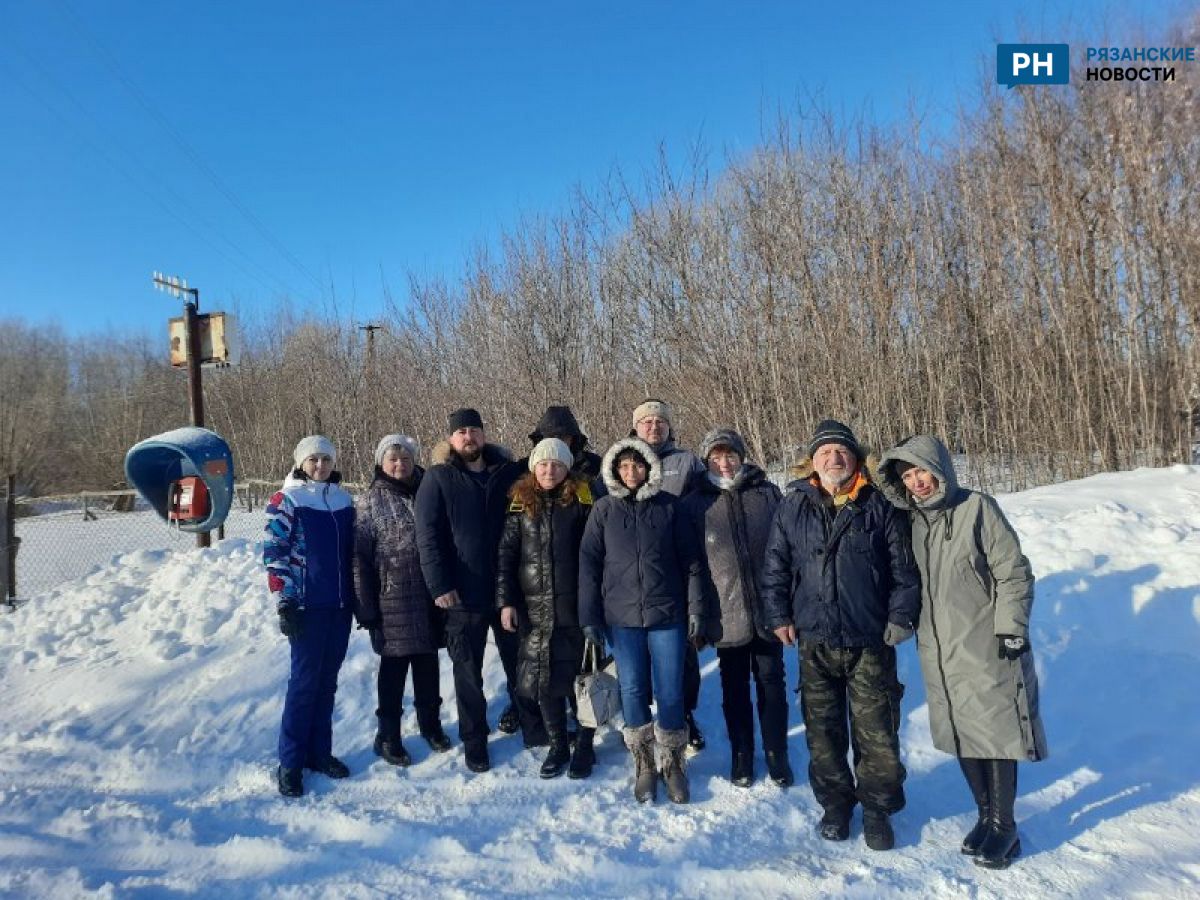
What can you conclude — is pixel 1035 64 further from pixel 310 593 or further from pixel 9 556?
pixel 9 556

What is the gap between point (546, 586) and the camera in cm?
360

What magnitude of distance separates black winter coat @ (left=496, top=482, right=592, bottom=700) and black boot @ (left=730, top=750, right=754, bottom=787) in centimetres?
91

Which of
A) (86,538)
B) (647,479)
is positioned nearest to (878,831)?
(647,479)

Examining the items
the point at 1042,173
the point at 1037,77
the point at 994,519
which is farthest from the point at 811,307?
the point at 994,519

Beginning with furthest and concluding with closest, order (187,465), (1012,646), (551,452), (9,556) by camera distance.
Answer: (187,465)
(9,556)
(551,452)
(1012,646)

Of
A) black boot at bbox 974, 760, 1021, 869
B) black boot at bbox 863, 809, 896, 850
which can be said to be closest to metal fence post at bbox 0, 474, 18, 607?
black boot at bbox 863, 809, 896, 850

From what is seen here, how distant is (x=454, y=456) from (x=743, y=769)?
2.22 meters

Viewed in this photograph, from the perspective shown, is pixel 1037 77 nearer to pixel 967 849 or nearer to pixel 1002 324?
pixel 1002 324

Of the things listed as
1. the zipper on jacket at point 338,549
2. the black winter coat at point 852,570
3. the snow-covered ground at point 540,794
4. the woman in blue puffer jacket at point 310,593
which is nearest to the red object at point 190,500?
the snow-covered ground at point 540,794

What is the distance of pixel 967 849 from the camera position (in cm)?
278

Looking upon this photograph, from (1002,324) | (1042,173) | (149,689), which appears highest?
(1042,173)

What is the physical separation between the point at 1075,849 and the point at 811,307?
7607mm

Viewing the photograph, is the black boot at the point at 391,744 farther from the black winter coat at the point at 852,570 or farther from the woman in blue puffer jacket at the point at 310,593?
the black winter coat at the point at 852,570

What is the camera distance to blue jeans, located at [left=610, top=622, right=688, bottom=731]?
332 centimetres
